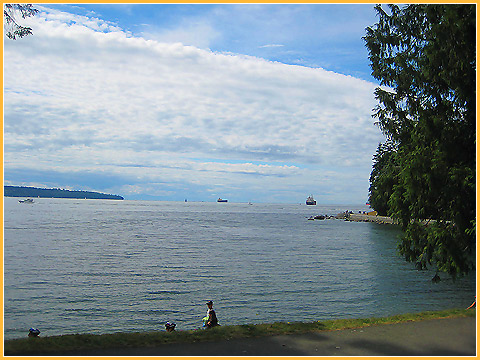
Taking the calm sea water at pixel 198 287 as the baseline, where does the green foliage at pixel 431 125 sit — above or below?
above

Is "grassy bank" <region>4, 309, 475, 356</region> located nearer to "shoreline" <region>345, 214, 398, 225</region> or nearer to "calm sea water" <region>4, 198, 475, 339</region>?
"calm sea water" <region>4, 198, 475, 339</region>

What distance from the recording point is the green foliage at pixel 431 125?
11.7 metres

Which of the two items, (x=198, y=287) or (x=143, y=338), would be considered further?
(x=198, y=287)

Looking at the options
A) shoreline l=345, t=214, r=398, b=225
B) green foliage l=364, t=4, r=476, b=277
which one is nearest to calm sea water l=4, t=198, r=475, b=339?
green foliage l=364, t=4, r=476, b=277

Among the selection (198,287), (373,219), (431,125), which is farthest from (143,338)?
(373,219)

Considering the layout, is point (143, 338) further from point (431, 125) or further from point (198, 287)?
point (198, 287)

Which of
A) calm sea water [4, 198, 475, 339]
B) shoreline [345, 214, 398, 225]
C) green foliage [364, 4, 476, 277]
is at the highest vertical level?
green foliage [364, 4, 476, 277]

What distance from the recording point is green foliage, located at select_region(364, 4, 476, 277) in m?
11.7

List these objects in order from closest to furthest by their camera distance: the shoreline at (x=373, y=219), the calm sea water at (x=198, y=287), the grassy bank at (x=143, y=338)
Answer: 1. the grassy bank at (x=143, y=338)
2. the calm sea water at (x=198, y=287)
3. the shoreline at (x=373, y=219)

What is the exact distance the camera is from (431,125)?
40.9 feet

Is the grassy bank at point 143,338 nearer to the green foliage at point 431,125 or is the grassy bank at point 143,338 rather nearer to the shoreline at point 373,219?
the green foliage at point 431,125

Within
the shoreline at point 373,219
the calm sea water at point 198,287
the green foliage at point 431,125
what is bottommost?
the calm sea water at point 198,287

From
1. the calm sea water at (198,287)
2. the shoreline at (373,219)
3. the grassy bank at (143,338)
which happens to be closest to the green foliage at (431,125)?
the grassy bank at (143,338)

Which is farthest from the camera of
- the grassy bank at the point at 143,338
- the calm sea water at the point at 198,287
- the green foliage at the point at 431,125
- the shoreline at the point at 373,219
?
the shoreline at the point at 373,219
